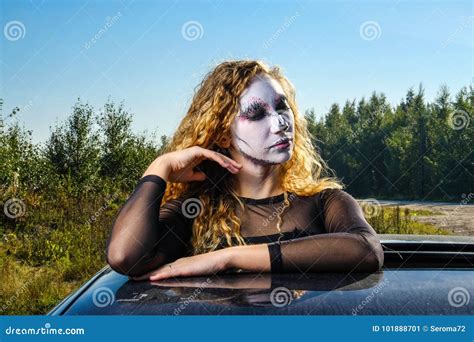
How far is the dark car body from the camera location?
1551 mm

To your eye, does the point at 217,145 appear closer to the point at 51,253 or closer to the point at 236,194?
the point at 236,194

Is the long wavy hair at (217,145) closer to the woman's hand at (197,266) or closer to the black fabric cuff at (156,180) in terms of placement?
the black fabric cuff at (156,180)

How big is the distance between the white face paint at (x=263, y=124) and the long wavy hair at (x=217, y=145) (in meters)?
0.05

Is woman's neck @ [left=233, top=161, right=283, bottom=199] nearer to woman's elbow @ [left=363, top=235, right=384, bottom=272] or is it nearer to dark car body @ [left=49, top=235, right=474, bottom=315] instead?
woman's elbow @ [left=363, top=235, right=384, bottom=272]

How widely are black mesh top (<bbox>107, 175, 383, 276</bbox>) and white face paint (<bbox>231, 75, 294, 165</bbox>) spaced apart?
7.2 inches

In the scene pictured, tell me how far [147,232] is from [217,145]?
590mm

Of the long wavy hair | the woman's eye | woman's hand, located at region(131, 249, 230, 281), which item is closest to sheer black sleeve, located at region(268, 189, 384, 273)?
woman's hand, located at region(131, 249, 230, 281)

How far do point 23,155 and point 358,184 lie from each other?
25.8 meters

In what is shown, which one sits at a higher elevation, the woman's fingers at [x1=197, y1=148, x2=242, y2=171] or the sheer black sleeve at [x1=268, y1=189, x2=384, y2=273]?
the woman's fingers at [x1=197, y1=148, x2=242, y2=171]

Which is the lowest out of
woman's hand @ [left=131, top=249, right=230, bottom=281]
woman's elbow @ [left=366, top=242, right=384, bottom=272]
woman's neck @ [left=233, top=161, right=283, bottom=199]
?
woman's elbow @ [left=366, top=242, right=384, bottom=272]

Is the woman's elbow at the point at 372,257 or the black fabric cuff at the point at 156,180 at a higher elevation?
the black fabric cuff at the point at 156,180

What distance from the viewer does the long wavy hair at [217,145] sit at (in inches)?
95.8

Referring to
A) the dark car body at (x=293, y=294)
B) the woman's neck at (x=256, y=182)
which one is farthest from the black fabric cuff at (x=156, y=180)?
the dark car body at (x=293, y=294)

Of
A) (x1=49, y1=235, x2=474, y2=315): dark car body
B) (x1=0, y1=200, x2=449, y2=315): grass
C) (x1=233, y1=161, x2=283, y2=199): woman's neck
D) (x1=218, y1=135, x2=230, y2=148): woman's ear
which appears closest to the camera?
(x1=49, y1=235, x2=474, y2=315): dark car body
